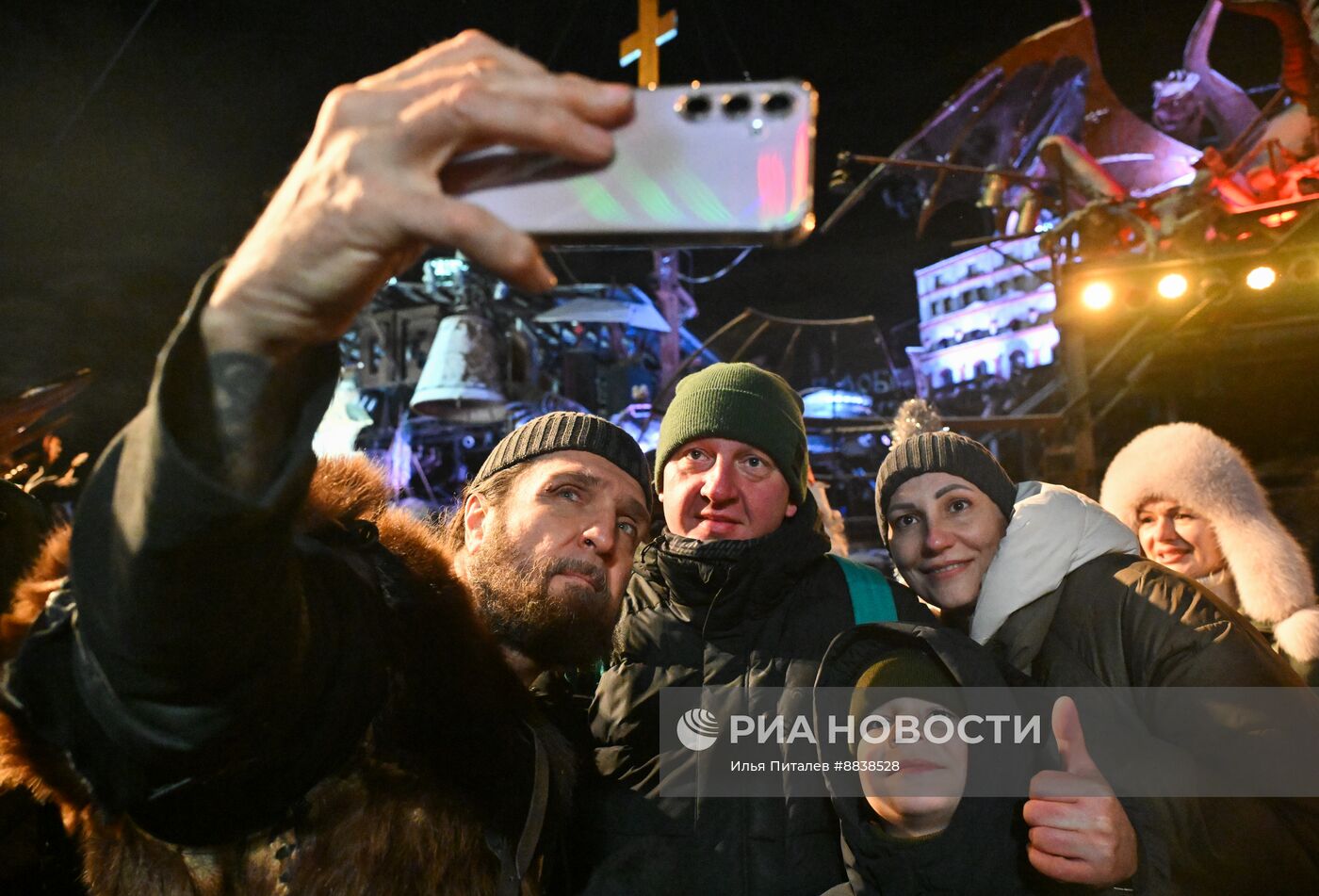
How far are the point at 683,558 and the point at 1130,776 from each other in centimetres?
139

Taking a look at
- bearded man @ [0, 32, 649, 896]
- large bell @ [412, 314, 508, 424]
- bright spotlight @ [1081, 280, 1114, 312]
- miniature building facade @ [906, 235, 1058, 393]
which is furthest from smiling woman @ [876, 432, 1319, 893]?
miniature building facade @ [906, 235, 1058, 393]

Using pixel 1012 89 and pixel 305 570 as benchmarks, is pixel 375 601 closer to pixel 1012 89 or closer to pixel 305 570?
pixel 305 570

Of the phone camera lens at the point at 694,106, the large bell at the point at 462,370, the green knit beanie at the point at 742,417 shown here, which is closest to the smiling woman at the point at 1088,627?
the green knit beanie at the point at 742,417

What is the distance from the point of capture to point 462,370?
16.8 metres

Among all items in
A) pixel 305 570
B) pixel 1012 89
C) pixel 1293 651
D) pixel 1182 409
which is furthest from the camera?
pixel 1012 89

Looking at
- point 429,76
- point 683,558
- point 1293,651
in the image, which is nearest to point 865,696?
point 683,558

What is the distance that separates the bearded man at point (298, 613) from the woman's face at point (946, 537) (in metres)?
1.52

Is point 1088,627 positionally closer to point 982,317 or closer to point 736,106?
point 736,106

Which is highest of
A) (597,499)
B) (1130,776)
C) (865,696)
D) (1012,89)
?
(1012,89)

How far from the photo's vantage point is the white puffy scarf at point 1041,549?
2420mm

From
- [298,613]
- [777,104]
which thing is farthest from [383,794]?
[777,104]

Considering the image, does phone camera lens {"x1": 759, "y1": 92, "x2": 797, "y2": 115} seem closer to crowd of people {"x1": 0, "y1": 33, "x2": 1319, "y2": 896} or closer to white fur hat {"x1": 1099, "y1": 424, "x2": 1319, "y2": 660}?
crowd of people {"x1": 0, "y1": 33, "x2": 1319, "y2": 896}

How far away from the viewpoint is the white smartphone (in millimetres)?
883

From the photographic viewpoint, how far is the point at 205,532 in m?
0.91
